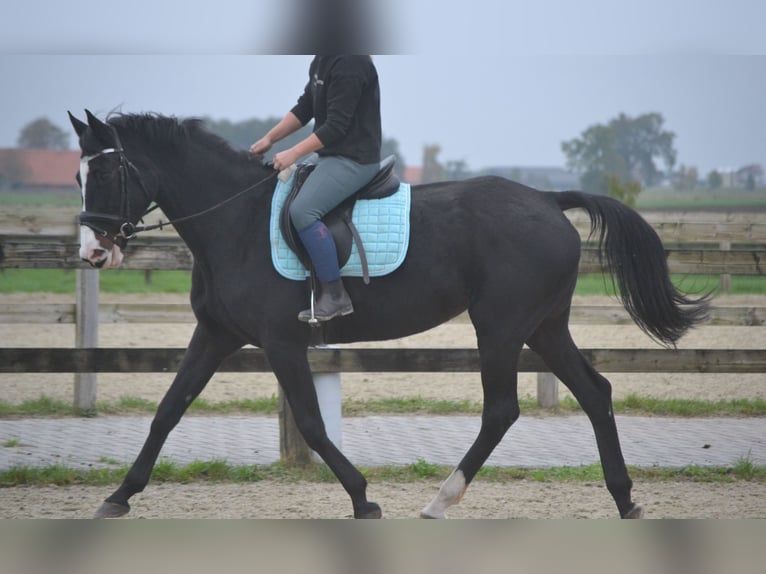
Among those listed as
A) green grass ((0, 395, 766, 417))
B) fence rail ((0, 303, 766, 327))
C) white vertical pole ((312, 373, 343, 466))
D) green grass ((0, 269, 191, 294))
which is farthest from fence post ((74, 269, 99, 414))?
green grass ((0, 269, 191, 294))

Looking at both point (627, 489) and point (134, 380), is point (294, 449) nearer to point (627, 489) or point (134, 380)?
point (627, 489)

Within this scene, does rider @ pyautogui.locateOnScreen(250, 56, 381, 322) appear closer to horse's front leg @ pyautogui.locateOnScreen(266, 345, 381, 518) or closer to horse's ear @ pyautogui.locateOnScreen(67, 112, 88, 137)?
horse's front leg @ pyautogui.locateOnScreen(266, 345, 381, 518)

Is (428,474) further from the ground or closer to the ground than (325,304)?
closer to the ground

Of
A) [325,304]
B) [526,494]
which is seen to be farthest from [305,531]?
[526,494]

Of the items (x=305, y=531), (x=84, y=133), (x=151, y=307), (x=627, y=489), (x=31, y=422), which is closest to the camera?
(x=305, y=531)

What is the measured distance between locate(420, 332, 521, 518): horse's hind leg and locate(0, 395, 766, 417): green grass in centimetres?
337

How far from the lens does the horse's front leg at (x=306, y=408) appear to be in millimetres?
4047

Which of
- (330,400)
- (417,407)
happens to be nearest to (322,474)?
(330,400)

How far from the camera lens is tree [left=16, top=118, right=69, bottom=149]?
1948 centimetres

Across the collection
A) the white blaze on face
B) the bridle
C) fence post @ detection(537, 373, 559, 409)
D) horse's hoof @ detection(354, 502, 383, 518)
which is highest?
the bridle

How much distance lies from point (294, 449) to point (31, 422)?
106 inches

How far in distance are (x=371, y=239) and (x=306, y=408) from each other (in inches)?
33.5

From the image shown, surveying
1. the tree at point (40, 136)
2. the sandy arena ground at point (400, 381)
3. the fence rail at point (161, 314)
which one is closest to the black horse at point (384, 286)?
the fence rail at point (161, 314)

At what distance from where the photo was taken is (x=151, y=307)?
10.3 meters
